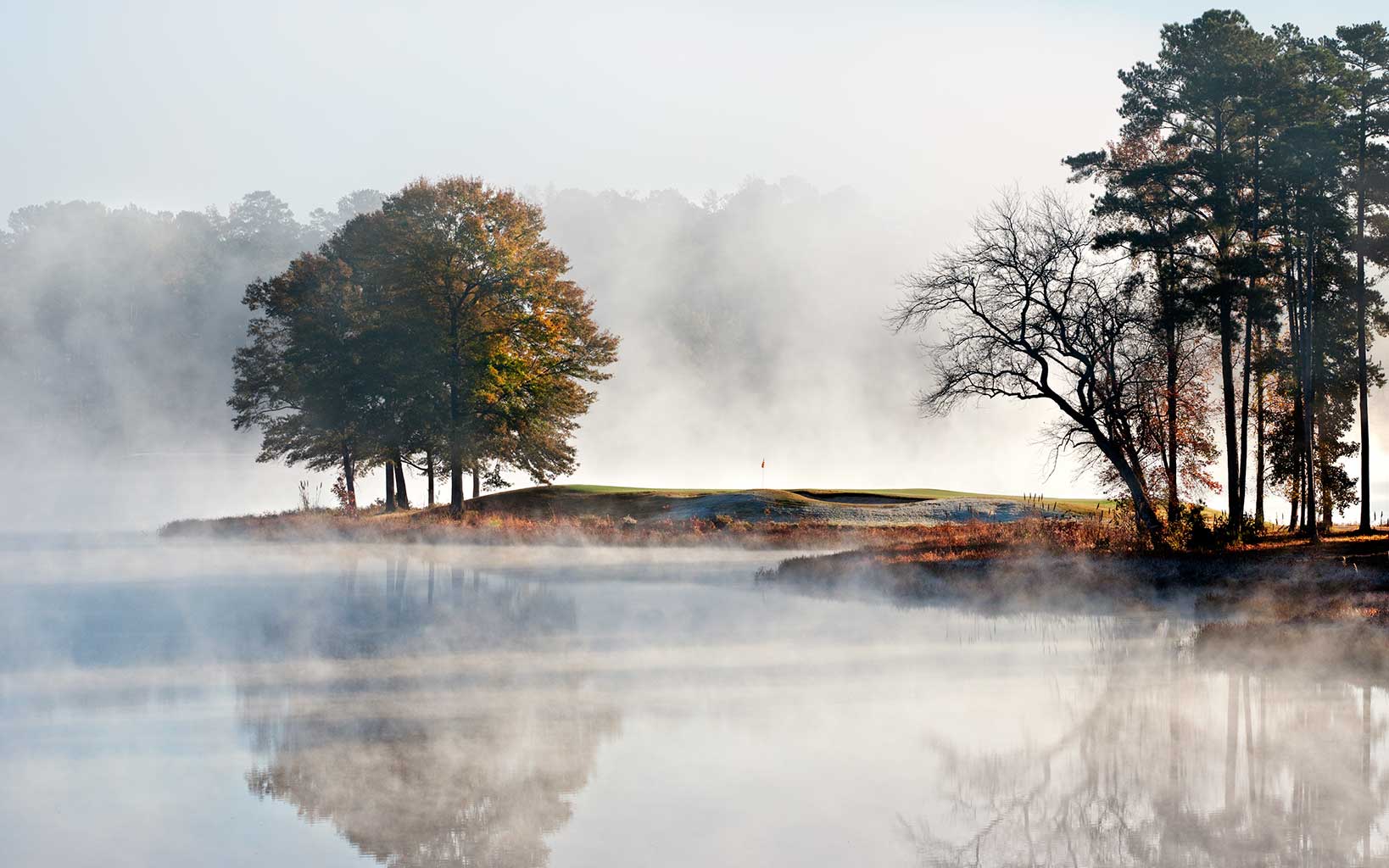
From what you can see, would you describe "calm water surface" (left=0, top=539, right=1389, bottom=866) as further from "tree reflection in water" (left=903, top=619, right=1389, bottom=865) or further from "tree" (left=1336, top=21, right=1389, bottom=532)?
"tree" (left=1336, top=21, right=1389, bottom=532)

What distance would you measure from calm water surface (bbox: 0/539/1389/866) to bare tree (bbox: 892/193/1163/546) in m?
10.9

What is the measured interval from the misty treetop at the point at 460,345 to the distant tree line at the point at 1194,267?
614 inches

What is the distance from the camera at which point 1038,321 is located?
3172cm

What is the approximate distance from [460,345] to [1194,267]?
80.2 feet

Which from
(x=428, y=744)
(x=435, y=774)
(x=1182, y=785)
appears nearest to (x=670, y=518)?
(x=428, y=744)

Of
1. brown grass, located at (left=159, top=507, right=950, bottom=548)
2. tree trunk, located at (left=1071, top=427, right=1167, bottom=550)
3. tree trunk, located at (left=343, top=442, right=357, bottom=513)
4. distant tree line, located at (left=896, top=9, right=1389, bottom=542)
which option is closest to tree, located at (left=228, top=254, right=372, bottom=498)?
tree trunk, located at (left=343, top=442, right=357, bottom=513)

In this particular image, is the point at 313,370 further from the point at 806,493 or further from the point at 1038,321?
the point at 1038,321

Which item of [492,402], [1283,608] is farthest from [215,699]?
[492,402]

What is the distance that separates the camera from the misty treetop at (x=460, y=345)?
43344 mm

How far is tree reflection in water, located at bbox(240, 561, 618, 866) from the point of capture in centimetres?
919

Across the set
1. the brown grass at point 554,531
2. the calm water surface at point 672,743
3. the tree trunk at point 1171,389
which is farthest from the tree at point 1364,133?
the calm water surface at point 672,743

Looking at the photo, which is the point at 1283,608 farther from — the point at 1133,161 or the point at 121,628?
the point at 1133,161

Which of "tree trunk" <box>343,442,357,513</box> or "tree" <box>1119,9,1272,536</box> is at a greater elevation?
"tree" <box>1119,9,1272,536</box>

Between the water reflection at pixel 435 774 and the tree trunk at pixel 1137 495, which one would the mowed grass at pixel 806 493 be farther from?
the water reflection at pixel 435 774
